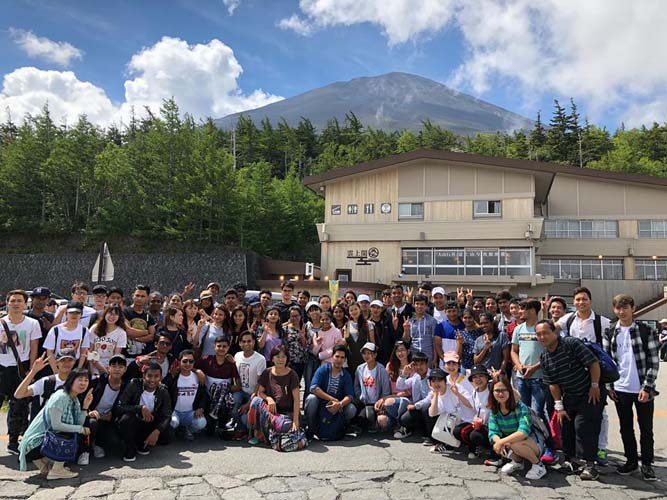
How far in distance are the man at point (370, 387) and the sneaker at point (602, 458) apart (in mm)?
2296

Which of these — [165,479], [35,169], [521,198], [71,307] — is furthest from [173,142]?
[165,479]

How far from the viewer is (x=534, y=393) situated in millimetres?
4934

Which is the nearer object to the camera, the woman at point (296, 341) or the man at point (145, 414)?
the man at point (145, 414)

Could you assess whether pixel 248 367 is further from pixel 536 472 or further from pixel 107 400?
pixel 536 472

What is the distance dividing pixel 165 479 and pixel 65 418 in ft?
3.78

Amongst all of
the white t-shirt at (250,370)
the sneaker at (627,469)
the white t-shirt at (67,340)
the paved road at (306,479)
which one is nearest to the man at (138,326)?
the white t-shirt at (67,340)

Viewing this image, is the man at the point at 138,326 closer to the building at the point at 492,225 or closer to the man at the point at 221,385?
the man at the point at 221,385

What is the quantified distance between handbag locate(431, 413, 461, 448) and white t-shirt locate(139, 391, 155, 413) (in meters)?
3.08

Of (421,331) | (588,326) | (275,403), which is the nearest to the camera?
(588,326)

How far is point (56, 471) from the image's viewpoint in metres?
3.88

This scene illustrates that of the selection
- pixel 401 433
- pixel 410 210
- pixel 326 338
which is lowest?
pixel 401 433

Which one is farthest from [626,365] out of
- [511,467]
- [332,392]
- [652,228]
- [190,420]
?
[652,228]

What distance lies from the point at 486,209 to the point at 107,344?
2158 centimetres

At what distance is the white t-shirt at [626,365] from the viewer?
4.12 meters
